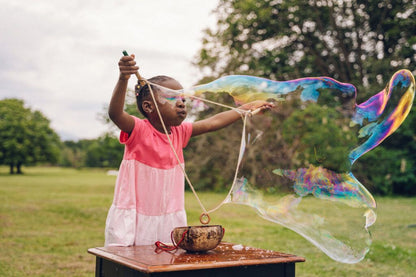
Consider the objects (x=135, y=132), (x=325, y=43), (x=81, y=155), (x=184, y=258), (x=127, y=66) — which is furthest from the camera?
(x=81, y=155)

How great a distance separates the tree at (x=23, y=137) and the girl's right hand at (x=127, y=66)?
4277 centimetres

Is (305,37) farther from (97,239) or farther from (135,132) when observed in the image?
(135,132)

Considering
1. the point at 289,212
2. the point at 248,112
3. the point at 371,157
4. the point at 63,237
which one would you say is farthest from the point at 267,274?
the point at 371,157

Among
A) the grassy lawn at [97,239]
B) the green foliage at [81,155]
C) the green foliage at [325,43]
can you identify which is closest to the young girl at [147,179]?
the grassy lawn at [97,239]

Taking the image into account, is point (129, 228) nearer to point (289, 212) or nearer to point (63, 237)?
point (289, 212)

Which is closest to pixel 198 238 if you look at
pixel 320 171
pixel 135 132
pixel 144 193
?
pixel 144 193

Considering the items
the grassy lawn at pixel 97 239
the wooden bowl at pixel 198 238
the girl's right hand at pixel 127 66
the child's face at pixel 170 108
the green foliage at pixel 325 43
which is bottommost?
the grassy lawn at pixel 97 239

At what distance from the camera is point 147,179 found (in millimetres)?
2834

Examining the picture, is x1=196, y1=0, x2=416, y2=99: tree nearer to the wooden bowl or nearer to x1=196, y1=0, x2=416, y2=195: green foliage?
x1=196, y1=0, x2=416, y2=195: green foliage

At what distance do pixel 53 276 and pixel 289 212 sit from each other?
10.7ft

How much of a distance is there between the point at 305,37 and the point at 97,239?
1289cm

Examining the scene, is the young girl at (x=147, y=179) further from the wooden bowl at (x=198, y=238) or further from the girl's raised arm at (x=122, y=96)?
the wooden bowl at (x=198, y=238)

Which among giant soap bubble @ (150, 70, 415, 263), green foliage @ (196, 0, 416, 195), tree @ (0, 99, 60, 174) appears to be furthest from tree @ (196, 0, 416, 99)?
tree @ (0, 99, 60, 174)

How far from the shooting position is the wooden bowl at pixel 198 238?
2.37 meters
